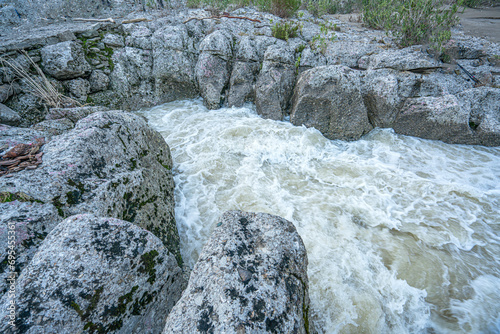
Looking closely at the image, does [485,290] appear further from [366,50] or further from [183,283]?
[366,50]

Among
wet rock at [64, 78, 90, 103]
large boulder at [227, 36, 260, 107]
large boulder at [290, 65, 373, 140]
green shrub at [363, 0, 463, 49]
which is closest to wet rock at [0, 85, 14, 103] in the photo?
wet rock at [64, 78, 90, 103]

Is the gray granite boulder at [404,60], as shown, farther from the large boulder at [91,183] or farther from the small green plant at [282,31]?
the large boulder at [91,183]

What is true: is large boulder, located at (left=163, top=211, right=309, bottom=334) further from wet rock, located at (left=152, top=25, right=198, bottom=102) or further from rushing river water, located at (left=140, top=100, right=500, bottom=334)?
wet rock, located at (left=152, top=25, right=198, bottom=102)

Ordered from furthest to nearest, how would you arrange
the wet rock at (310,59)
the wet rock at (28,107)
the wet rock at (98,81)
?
the wet rock at (310,59)
the wet rock at (98,81)
the wet rock at (28,107)

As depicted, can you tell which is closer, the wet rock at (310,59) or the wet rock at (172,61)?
the wet rock at (310,59)

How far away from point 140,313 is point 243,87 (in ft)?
25.6

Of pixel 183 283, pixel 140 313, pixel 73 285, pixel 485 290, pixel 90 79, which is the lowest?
pixel 485 290

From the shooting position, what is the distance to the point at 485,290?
3113mm

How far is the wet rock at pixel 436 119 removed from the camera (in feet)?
19.6

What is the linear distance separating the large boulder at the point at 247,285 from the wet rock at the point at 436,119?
21.7 feet

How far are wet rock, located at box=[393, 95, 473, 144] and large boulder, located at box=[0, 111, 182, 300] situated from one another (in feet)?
24.7

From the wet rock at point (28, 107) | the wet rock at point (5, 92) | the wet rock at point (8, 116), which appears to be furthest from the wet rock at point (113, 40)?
the wet rock at point (8, 116)

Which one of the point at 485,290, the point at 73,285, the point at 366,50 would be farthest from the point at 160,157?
the point at 366,50

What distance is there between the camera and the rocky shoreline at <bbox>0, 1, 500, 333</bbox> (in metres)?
1.72
